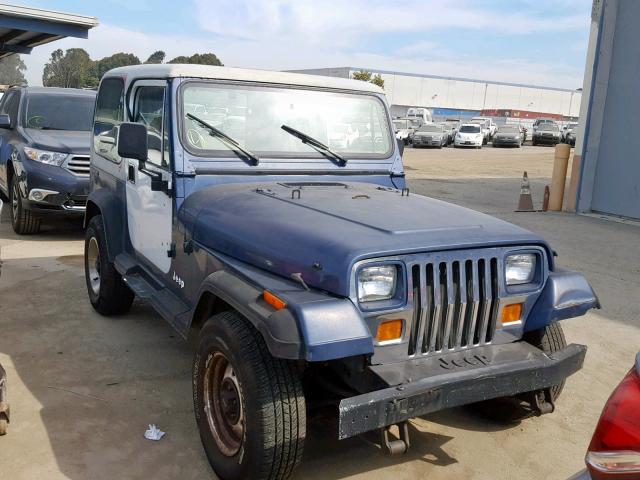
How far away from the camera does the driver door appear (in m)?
3.91

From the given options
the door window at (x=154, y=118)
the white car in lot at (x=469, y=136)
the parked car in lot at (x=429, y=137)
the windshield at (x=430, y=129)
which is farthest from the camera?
the white car in lot at (x=469, y=136)

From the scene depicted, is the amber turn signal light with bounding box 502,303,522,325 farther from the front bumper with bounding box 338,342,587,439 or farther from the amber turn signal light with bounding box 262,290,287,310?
the amber turn signal light with bounding box 262,290,287,310

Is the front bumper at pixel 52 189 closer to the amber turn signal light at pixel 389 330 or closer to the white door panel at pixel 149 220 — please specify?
the white door panel at pixel 149 220

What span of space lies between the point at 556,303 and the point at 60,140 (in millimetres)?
6883

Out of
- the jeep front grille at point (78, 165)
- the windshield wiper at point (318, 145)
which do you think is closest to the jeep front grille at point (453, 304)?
the windshield wiper at point (318, 145)

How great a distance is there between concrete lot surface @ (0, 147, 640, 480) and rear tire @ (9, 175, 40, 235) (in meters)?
1.61

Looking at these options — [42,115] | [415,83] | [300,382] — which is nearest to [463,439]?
[300,382]

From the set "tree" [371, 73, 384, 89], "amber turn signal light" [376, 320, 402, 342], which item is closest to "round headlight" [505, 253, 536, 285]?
"amber turn signal light" [376, 320, 402, 342]

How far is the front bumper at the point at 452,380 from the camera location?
99.0 inches

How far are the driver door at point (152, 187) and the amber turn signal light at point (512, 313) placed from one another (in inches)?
80.1

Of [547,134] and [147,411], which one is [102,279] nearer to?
[147,411]

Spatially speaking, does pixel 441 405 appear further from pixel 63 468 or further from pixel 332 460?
pixel 63 468

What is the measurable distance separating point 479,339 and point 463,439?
872mm

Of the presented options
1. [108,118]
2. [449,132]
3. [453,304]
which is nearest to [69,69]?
[449,132]
